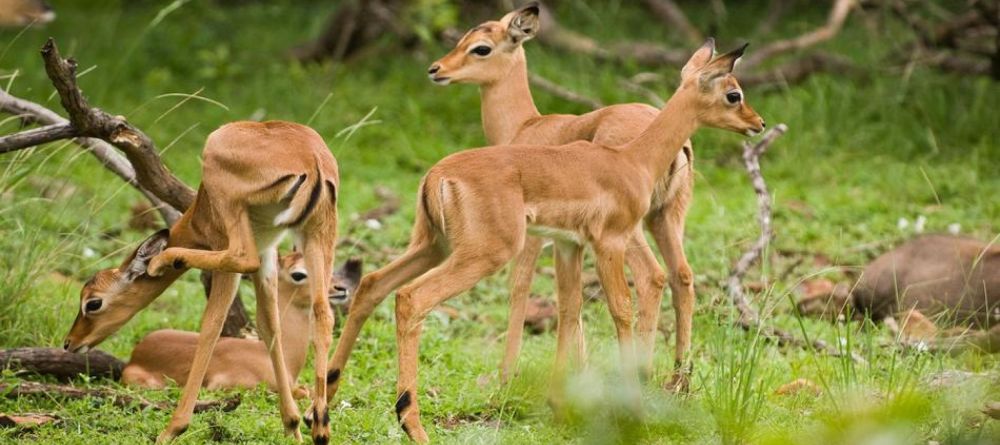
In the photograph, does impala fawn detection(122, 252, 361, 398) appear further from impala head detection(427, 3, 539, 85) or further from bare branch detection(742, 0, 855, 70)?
bare branch detection(742, 0, 855, 70)

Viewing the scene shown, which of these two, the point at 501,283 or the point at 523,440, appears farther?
the point at 501,283

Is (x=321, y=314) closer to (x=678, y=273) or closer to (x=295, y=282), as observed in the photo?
(x=295, y=282)

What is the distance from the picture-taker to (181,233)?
15.7ft

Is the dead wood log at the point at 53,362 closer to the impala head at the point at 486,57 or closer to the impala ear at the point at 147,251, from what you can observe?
the impala ear at the point at 147,251

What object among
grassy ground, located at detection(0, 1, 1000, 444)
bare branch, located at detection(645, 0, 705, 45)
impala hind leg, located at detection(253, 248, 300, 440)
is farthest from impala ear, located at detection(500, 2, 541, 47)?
bare branch, located at detection(645, 0, 705, 45)

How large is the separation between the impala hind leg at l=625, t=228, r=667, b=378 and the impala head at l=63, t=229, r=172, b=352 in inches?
63.5

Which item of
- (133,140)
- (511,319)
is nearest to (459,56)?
(511,319)

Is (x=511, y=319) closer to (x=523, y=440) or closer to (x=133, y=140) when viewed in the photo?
(x=523, y=440)

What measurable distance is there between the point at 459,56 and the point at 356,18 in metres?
4.61

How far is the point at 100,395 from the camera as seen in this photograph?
515cm

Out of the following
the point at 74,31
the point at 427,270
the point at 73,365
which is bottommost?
the point at 74,31

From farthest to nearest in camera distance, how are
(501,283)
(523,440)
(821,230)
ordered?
(821,230) → (501,283) → (523,440)

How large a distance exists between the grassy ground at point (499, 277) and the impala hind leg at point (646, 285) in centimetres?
15

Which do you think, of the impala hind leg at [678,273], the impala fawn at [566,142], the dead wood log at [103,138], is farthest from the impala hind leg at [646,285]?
the dead wood log at [103,138]
